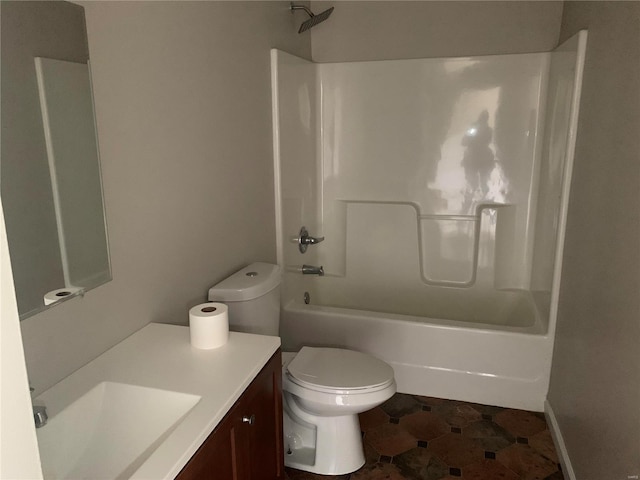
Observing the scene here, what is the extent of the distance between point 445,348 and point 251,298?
3.63 ft

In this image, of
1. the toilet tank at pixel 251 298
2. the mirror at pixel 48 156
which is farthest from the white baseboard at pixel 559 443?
the mirror at pixel 48 156

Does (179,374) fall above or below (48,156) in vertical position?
below

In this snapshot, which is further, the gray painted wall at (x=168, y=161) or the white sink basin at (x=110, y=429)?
the gray painted wall at (x=168, y=161)

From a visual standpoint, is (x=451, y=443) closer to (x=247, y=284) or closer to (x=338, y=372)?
(x=338, y=372)

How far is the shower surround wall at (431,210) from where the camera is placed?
2.51 metres

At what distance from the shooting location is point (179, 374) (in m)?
1.33

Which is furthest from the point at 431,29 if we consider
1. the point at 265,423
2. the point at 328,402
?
the point at 265,423

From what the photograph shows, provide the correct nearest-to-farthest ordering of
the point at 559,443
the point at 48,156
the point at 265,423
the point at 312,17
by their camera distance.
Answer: the point at 48,156, the point at 265,423, the point at 559,443, the point at 312,17

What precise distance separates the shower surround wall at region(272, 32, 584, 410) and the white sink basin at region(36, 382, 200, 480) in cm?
145

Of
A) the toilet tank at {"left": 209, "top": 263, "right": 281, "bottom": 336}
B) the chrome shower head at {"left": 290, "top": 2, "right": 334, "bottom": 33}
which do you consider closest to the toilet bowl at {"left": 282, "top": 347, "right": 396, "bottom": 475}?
the toilet tank at {"left": 209, "top": 263, "right": 281, "bottom": 336}

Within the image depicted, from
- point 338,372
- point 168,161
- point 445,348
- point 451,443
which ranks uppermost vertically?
point 168,161

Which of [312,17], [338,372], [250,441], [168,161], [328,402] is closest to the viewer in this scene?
[250,441]

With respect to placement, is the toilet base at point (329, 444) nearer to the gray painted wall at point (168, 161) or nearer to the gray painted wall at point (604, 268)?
the gray painted wall at point (168, 161)

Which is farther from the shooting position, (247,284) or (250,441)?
(247,284)
